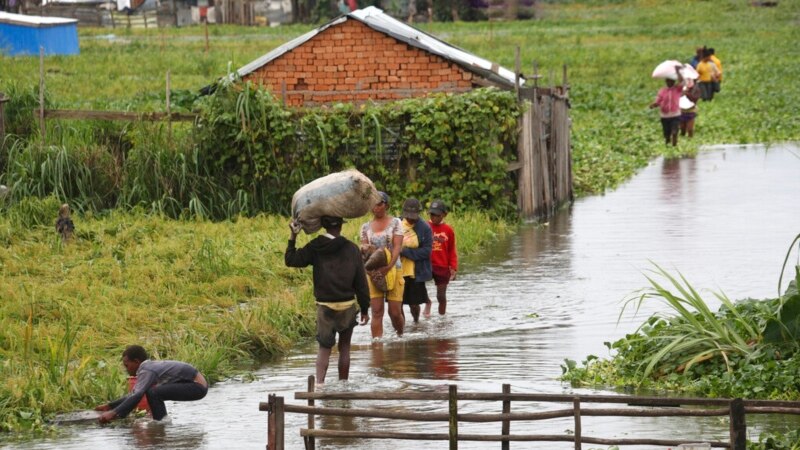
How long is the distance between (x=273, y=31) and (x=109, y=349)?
46487 millimetres

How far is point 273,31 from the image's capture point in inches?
2282

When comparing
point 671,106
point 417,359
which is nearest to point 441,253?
point 417,359

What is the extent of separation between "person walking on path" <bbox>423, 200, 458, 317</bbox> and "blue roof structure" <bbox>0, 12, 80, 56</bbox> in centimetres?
2952

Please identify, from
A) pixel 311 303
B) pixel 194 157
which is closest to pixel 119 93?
pixel 194 157

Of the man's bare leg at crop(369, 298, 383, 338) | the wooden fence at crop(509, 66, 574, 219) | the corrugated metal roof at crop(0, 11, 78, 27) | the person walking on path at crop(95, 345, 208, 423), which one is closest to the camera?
the person walking on path at crop(95, 345, 208, 423)

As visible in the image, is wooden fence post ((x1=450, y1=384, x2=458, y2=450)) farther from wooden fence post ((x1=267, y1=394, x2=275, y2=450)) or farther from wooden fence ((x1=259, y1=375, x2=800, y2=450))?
wooden fence post ((x1=267, y1=394, x2=275, y2=450))

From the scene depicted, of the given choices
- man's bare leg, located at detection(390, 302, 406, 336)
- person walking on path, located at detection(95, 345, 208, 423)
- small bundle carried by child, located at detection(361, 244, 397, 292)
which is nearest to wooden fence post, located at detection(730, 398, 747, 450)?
person walking on path, located at detection(95, 345, 208, 423)

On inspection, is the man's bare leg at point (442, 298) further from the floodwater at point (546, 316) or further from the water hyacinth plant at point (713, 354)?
the water hyacinth plant at point (713, 354)

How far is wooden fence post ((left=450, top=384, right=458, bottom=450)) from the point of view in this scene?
8.14 meters

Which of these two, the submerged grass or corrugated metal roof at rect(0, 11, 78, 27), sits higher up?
corrugated metal roof at rect(0, 11, 78, 27)

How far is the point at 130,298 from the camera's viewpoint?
14203mm

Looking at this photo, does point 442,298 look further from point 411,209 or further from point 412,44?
point 412,44

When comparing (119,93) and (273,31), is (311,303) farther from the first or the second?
(273,31)

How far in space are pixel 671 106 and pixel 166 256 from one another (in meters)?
15.4
